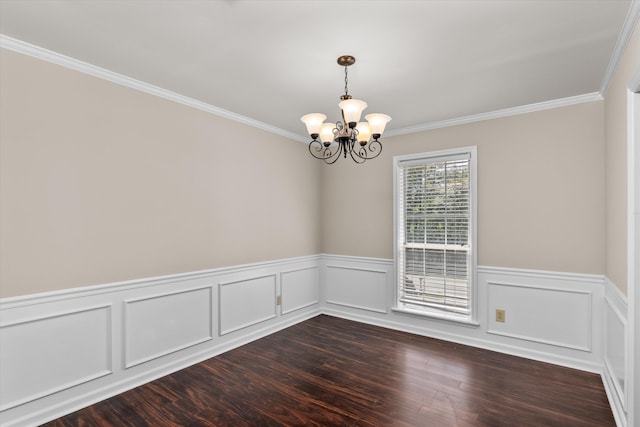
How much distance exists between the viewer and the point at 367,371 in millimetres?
3102

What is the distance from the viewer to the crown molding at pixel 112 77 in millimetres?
2256

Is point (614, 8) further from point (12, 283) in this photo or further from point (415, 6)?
point (12, 283)

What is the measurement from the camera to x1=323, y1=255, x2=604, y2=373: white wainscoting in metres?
3.15

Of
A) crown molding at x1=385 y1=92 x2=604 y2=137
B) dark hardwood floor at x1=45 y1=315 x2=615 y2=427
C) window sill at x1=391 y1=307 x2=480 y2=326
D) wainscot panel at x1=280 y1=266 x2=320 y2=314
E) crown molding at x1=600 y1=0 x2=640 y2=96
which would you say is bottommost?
dark hardwood floor at x1=45 y1=315 x2=615 y2=427

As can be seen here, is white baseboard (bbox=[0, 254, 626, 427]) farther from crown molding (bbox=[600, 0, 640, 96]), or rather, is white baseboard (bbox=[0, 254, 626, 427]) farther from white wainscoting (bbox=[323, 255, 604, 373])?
crown molding (bbox=[600, 0, 640, 96])

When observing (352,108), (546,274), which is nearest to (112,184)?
(352,108)

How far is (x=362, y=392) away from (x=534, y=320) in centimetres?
199

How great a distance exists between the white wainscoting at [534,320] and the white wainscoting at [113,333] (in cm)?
199

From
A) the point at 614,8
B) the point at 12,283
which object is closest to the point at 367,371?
the point at 12,283

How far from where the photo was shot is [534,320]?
3402 millimetres

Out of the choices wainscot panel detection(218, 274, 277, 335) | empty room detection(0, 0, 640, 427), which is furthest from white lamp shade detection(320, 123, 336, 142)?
wainscot panel detection(218, 274, 277, 335)

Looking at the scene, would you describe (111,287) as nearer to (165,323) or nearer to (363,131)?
(165,323)

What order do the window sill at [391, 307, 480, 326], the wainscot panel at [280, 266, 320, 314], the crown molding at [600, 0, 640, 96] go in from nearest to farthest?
the crown molding at [600, 0, 640, 96] → the window sill at [391, 307, 480, 326] → the wainscot panel at [280, 266, 320, 314]

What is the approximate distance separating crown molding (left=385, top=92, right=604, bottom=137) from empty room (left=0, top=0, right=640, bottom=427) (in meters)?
0.02
